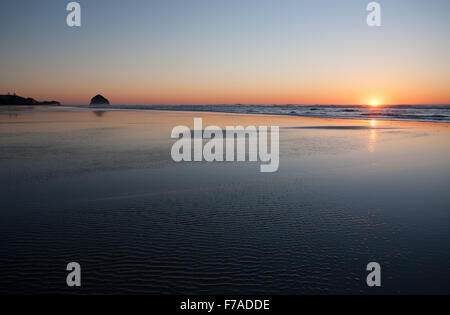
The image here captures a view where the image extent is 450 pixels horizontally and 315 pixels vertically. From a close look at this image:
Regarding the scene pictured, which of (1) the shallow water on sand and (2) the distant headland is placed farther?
(2) the distant headland

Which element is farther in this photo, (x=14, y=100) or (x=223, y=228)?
(x=14, y=100)

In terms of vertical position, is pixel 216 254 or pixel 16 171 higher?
pixel 16 171

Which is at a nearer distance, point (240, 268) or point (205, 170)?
point (240, 268)

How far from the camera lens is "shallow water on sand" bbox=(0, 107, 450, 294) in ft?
16.6

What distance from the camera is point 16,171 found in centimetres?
1205

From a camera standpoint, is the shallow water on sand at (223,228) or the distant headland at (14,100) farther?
the distant headland at (14,100)

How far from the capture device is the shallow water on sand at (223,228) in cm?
506

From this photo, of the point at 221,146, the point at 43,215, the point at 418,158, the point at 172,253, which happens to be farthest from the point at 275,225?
the point at 221,146

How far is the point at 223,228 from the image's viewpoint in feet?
22.7

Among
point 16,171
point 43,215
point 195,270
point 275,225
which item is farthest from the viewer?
point 16,171

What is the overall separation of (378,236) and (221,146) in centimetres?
1340
